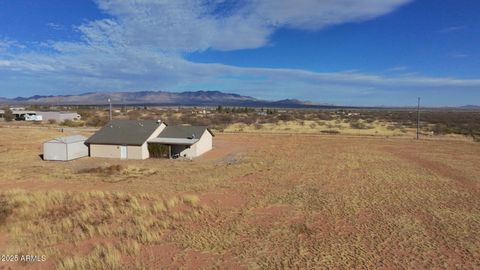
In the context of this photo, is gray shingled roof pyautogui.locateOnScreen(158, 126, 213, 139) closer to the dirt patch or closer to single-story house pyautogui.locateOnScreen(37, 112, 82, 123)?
the dirt patch

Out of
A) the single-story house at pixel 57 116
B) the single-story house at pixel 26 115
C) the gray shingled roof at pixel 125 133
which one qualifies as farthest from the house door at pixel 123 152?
the single-story house at pixel 26 115

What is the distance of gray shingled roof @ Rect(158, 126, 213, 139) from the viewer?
3444 centimetres

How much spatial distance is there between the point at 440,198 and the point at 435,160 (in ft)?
46.1

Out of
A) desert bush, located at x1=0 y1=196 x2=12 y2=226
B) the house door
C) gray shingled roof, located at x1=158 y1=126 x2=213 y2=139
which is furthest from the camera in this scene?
gray shingled roof, located at x1=158 y1=126 x2=213 y2=139

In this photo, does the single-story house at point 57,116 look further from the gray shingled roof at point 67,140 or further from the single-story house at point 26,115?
the gray shingled roof at point 67,140

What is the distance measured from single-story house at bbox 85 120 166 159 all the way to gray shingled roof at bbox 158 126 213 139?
0.56 meters

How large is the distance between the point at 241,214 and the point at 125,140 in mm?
19643

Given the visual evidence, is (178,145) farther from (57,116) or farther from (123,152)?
(57,116)

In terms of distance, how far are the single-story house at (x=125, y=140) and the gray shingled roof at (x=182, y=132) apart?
561mm

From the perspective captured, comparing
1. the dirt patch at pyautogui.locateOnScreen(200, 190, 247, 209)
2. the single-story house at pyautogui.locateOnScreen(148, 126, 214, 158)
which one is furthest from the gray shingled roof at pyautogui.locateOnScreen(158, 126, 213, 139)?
the dirt patch at pyautogui.locateOnScreen(200, 190, 247, 209)

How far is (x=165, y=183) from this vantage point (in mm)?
22484

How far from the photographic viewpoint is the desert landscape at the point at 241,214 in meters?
12.1

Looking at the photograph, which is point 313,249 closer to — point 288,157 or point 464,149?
point 288,157

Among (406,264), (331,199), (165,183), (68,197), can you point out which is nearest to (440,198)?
(331,199)
